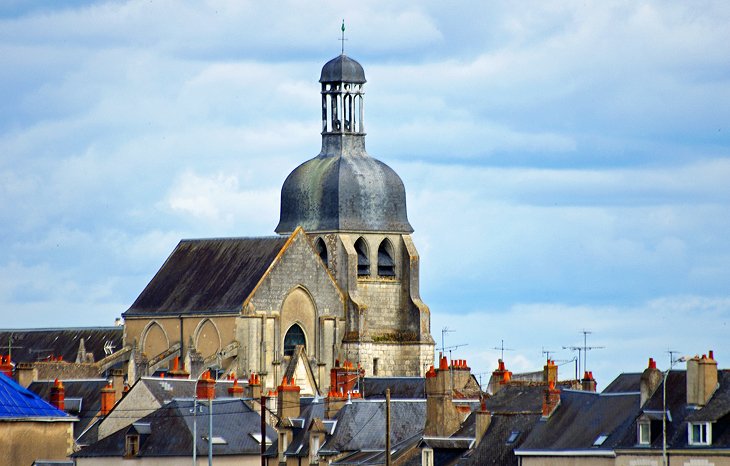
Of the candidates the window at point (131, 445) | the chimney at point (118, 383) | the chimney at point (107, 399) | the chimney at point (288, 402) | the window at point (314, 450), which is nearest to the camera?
the window at point (314, 450)

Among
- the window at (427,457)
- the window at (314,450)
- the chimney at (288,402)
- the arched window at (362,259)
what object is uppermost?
the arched window at (362,259)

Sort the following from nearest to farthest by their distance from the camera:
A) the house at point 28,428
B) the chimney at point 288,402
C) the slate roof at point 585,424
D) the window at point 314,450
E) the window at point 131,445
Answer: the slate roof at point 585,424 → the house at point 28,428 → the window at point 314,450 → the window at point 131,445 → the chimney at point 288,402

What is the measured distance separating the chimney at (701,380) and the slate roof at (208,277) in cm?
4526

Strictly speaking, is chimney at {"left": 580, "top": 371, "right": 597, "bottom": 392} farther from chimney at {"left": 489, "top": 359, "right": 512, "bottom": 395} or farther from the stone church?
the stone church

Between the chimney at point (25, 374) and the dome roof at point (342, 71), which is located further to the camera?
the dome roof at point (342, 71)

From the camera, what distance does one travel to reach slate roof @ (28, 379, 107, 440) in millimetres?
89875

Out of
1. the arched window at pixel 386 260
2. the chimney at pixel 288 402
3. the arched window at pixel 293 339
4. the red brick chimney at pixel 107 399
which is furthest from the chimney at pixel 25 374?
the arched window at pixel 386 260

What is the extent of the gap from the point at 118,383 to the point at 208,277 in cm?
1655

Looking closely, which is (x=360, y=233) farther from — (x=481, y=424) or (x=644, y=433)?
(x=644, y=433)

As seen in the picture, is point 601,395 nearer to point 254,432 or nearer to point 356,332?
point 254,432

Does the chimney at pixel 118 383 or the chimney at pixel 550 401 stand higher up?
the chimney at pixel 118 383

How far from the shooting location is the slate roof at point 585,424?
6619 centimetres

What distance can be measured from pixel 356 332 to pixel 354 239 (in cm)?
402

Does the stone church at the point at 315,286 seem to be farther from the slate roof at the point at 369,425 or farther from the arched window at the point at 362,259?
the slate roof at the point at 369,425
